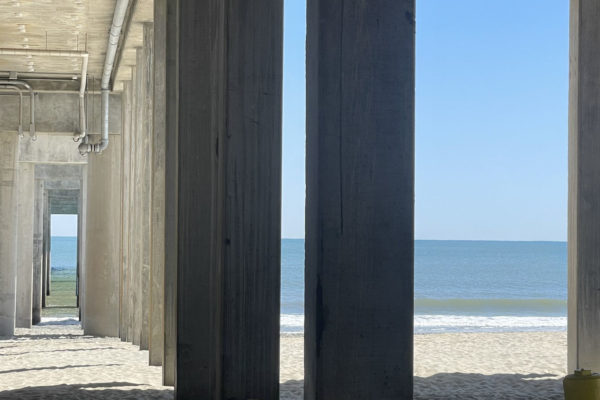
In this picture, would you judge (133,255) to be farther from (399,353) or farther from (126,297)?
(399,353)

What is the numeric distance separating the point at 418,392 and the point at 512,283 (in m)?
56.7

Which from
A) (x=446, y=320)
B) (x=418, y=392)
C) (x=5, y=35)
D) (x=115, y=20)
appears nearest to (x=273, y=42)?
(x=418, y=392)

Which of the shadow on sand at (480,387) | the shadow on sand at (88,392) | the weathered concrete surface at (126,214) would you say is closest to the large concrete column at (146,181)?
the weathered concrete surface at (126,214)

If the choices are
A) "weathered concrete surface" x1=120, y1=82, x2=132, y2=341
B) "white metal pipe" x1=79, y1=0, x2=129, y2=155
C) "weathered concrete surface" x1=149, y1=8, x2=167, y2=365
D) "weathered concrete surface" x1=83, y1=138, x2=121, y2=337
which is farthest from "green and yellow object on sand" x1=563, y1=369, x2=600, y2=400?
"weathered concrete surface" x1=83, y1=138, x2=121, y2=337

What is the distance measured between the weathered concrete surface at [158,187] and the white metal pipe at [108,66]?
7.51 feet

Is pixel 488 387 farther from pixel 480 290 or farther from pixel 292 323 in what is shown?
pixel 480 290

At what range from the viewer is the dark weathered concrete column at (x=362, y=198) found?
2.83 metres

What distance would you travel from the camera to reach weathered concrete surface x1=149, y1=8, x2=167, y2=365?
11320 mm

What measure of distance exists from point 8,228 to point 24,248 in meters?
3.06

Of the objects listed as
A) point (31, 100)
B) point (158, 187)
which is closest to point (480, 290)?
point (31, 100)

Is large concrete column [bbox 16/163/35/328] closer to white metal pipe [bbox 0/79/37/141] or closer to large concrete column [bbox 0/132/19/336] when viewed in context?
large concrete column [bbox 0/132/19/336]

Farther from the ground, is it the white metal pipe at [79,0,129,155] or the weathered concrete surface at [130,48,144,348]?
the white metal pipe at [79,0,129,155]

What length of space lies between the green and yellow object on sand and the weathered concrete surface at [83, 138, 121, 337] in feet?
60.6

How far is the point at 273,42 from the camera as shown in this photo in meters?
4.25
